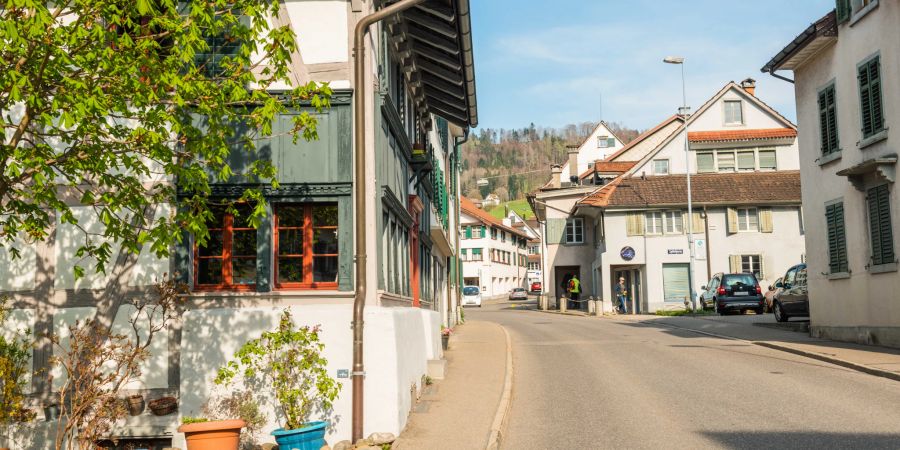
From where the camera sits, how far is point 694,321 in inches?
1287

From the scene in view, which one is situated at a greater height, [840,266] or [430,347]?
[840,266]

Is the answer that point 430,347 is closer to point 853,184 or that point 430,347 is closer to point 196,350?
point 196,350

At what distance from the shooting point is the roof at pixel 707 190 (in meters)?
45.5

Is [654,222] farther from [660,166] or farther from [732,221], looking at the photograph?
[660,166]

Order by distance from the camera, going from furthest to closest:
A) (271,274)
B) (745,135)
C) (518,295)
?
(518,295) < (745,135) < (271,274)

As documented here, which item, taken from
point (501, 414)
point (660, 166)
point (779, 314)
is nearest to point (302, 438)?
point (501, 414)

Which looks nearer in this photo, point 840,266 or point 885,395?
point 885,395

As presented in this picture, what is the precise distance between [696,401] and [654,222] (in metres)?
34.0

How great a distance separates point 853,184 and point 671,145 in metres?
29.9

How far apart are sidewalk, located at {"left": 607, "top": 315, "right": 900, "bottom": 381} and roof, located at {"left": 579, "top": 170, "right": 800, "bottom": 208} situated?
16279 mm

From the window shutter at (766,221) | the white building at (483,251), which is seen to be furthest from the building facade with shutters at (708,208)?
the white building at (483,251)

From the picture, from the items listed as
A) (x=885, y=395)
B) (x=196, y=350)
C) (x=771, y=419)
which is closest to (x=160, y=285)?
(x=196, y=350)

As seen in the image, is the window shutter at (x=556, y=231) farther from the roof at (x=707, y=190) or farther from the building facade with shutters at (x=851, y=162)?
the building facade with shutters at (x=851, y=162)

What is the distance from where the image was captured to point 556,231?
5709cm
